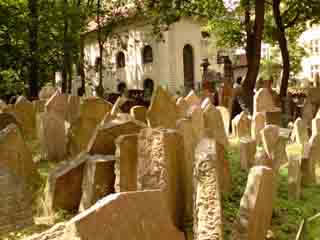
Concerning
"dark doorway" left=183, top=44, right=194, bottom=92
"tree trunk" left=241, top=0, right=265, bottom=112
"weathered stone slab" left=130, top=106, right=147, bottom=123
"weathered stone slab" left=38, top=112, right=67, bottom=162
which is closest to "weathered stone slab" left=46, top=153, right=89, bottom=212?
"weathered stone slab" left=38, top=112, right=67, bottom=162

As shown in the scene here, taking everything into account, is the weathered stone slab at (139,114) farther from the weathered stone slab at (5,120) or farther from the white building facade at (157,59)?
the white building facade at (157,59)

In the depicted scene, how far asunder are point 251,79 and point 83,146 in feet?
26.2

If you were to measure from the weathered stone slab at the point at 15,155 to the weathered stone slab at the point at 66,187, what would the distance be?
503mm

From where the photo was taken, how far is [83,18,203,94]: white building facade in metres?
31.8

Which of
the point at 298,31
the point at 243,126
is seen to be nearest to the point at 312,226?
the point at 243,126

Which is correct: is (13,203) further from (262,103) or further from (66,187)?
(262,103)

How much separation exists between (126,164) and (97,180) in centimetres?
30

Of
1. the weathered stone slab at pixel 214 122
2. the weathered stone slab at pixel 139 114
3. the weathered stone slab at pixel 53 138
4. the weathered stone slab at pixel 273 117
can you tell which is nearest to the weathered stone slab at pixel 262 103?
the weathered stone slab at pixel 273 117

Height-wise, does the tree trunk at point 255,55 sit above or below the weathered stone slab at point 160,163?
above

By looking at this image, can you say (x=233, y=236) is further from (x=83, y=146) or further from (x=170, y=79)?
(x=170, y=79)

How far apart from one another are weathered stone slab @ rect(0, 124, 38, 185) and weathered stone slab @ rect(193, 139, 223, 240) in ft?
6.61

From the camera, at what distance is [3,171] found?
385cm

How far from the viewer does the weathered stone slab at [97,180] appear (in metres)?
3.48

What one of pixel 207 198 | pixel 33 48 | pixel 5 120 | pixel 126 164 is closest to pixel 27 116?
pixel 5 120
